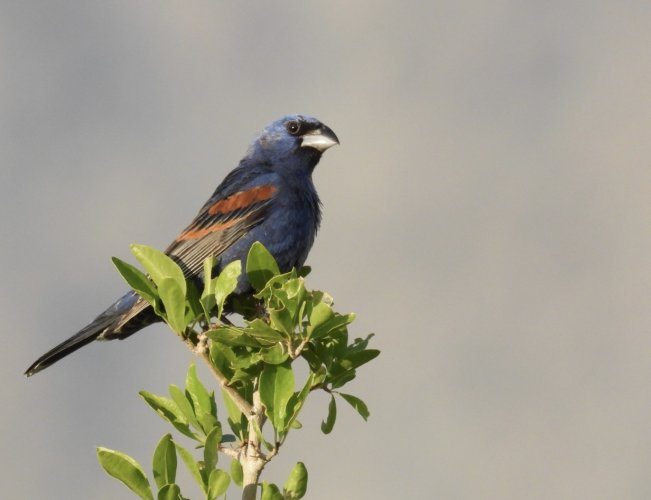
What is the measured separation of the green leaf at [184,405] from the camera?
3.65 metres

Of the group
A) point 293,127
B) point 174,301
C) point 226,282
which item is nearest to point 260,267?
point 226,282

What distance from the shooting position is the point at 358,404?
3.87 metres

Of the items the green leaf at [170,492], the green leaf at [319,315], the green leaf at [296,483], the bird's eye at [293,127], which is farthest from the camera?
the bird's eye at [293,127]

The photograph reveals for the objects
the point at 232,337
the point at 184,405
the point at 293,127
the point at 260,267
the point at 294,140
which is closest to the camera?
the point at 232,337

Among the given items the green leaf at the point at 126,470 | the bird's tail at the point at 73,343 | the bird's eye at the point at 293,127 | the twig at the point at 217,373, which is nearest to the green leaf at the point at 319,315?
the twig at the point at 217,373

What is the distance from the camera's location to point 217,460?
334 centimetres

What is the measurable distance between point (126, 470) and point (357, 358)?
101 cm

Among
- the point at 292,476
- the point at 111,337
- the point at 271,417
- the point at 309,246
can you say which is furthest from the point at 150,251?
the point at 309,246

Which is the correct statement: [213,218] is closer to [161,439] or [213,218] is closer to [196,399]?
[196,399]

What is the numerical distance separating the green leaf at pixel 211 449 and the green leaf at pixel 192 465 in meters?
0.04

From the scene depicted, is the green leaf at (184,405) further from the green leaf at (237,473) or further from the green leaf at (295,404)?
the green leaf at (295,404)

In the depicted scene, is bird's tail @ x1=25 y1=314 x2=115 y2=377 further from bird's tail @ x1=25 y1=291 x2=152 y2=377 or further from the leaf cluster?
the leaf cluster

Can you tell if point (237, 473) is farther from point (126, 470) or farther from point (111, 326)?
point (111, 326)

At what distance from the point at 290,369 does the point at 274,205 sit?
10.3ft
